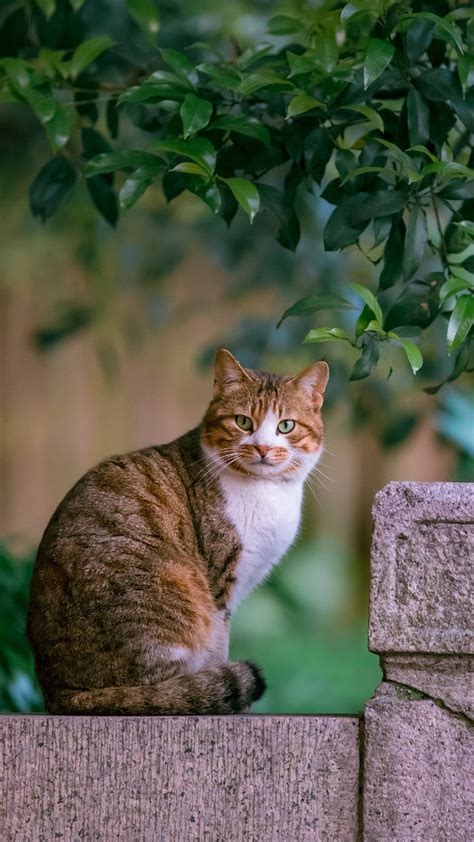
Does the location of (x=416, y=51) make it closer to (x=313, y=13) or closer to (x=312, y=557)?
(x=313, y=13)

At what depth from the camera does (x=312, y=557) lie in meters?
5.96

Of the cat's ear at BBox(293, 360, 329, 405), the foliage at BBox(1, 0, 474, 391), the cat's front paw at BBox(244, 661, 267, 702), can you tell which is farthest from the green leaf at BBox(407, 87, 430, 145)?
the cat's front paw at BBox(244, 661, 267, 702)

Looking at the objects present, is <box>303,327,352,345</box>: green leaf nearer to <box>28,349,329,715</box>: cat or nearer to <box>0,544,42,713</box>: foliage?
<box>28,349,329,715</box>: cat

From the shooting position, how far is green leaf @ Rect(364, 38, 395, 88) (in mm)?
2084

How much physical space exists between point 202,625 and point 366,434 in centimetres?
358

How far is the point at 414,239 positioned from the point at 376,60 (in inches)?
17.4

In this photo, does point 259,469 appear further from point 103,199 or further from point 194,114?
point 194,114

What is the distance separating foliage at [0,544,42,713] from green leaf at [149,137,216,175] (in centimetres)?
207

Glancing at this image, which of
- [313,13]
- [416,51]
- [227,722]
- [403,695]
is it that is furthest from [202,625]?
[313,13]

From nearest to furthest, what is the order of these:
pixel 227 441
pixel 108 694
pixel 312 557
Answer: pixel 108 694
pixel 227 441
pixel 312 557

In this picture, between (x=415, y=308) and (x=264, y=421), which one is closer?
(x=415, y=308)

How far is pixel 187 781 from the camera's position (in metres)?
2.11

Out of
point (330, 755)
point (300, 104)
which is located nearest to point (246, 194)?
point (300, 104)

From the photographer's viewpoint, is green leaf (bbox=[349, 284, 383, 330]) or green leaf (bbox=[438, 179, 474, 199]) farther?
green leaf (bbox=[438, 179, 474, 199])
